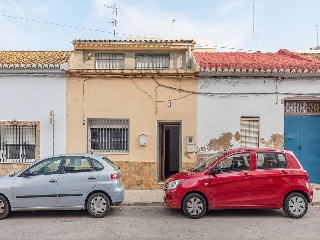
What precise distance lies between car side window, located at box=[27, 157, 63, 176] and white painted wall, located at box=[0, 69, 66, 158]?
343cm

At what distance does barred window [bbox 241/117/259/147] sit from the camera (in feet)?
37.5

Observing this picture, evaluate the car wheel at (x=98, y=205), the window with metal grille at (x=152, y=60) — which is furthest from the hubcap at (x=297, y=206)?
the window with metal grille at (x=152, y=60)

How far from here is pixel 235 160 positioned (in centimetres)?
797

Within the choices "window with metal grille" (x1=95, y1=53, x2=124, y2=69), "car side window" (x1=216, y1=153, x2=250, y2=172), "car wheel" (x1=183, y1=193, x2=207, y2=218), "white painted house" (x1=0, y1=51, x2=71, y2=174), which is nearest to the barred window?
"car side window" (x1=216, y1=153, x2=250, y2=172)

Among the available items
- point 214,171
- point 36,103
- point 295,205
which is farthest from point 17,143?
point 295,205

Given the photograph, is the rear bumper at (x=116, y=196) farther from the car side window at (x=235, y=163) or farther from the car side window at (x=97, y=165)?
the car side window at (x=235, y=163)

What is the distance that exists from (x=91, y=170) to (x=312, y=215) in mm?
5697

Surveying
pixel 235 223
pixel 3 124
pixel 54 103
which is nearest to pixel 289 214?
pixel 235 223

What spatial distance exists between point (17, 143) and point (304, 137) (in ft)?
34.5

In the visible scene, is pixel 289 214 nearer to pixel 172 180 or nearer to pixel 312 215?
pixel 312 215

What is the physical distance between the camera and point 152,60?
44.0ft

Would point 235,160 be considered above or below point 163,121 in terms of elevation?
below

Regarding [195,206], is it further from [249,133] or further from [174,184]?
[249,133]

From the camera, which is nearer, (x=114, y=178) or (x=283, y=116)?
(x=114, y=178)
